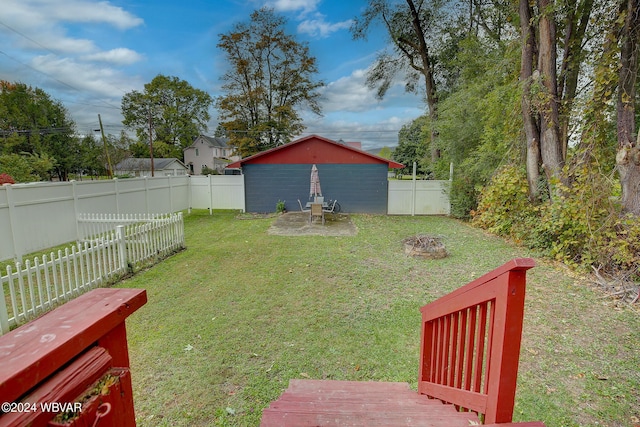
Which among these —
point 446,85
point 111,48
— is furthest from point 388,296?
point 111,48

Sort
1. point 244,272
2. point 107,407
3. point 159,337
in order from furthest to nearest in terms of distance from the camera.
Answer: point 244,272 < point 159,337 < point 107,407

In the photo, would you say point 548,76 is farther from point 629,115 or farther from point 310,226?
point 310,226

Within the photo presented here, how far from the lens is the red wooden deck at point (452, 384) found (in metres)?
1.31

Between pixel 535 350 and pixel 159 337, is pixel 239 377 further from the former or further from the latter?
pixel 535 350

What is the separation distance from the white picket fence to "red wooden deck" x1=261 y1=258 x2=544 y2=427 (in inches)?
144

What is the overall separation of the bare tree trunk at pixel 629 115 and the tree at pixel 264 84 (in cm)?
2021

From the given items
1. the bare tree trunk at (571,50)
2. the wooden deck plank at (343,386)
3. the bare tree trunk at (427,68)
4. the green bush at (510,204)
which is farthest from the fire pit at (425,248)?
the bare tree trunk at (427,68)

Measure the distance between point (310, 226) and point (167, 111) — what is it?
31.5 m

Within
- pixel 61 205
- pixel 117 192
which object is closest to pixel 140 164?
pixel 117 192

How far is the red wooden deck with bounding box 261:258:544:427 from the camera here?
1306 mm

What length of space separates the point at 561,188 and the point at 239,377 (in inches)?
253

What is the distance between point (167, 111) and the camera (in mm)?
34625

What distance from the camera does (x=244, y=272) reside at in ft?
19.0

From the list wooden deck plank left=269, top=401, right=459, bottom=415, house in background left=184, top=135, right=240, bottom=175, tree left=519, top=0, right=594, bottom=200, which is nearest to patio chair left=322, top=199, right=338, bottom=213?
tree left=519, top=0, right=594, bottom=200
